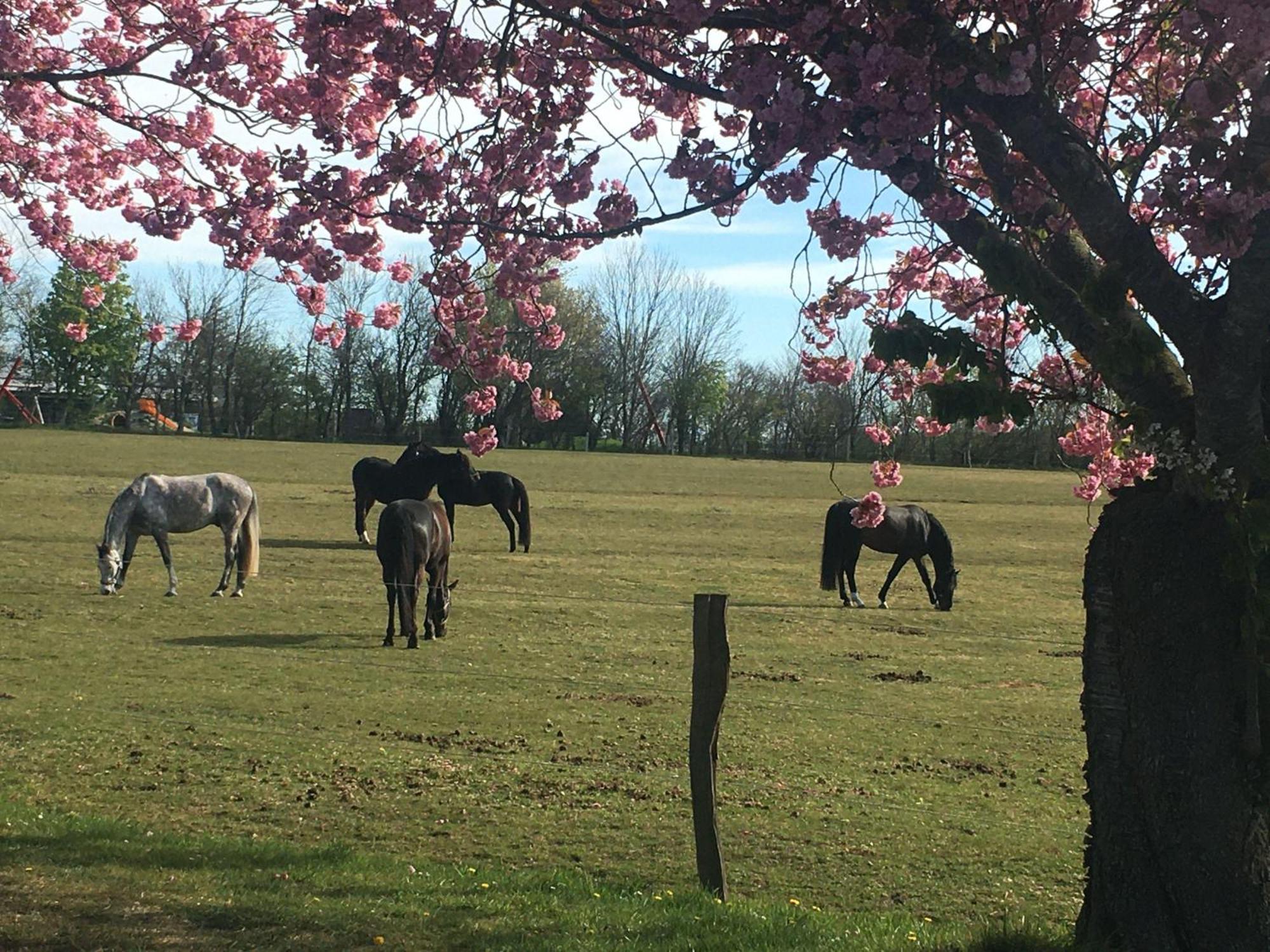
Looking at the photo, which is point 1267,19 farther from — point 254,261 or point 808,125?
point 254,261

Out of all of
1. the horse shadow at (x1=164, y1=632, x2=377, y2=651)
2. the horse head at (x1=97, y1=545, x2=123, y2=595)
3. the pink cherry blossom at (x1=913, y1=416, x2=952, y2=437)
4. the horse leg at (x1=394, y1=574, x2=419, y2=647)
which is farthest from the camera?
the horse head at (x1=97, y1=545, x2=123, y2=595)

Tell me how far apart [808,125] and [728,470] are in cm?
5611

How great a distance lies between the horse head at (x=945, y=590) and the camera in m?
22.9

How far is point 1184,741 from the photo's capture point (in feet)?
18.1

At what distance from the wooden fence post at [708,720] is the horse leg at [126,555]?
14170mm

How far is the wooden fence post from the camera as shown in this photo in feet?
24.2

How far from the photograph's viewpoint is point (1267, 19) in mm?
4766

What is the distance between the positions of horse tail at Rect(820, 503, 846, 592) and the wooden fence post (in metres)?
15.3

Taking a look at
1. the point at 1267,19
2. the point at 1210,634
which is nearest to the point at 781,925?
the point at 1210,634

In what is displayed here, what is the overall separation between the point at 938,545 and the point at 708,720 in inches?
655

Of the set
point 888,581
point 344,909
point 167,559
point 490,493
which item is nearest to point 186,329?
point 167,559

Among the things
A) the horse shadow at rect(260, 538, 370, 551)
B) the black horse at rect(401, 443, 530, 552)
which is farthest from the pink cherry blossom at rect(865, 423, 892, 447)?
the black horse at rect(401, 443, 530, 552)

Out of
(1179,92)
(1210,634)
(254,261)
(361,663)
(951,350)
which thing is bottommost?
(361,663)

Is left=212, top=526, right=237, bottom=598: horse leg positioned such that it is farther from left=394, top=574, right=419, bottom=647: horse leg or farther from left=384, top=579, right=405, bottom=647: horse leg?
left=394, top=574, right=419, bottom=647: horse leg
